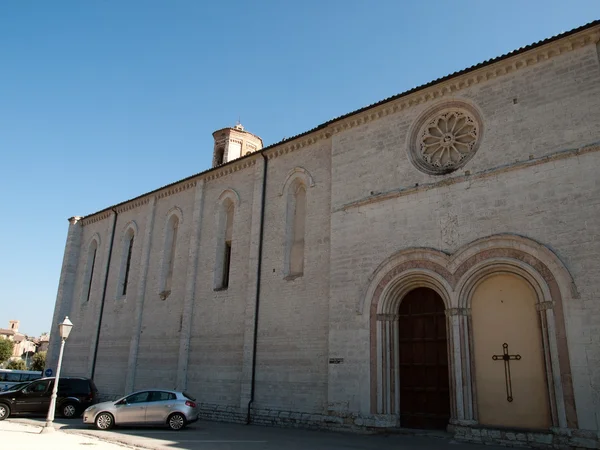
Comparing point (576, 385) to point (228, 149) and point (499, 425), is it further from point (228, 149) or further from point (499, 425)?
point (228, 149)

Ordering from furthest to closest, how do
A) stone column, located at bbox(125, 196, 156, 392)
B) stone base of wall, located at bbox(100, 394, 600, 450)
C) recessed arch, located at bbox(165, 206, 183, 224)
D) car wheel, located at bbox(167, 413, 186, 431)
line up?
recessed arch, located at bbox(165, 206, 183, 224) < stone column, located at bbox(125, 196, 156, 392) < car wheel, located at bbox(167, 413, 186, 431) < stone base of wall, located at bbox(100, 394, 600, 450)

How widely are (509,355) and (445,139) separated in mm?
6142

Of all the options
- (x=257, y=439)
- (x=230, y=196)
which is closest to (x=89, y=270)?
(x=230, y=196)

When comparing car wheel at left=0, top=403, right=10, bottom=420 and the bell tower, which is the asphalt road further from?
the bell tower

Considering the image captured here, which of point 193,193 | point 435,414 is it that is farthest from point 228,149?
point 435,414

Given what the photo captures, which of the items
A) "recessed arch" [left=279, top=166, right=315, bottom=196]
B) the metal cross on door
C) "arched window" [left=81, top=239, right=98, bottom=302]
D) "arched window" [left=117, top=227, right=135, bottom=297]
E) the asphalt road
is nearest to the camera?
the asphalt road

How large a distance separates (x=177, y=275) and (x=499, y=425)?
1444cm

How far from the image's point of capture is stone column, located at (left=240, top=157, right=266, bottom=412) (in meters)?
17.0

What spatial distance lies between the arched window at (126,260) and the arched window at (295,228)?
10636 millimetres

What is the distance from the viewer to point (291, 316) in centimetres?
1655

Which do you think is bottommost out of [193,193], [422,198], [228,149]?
[422,198]

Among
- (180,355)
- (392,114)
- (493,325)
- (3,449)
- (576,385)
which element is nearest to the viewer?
(3,449)

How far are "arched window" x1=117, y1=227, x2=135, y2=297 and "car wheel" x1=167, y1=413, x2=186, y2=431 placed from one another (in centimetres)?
1124

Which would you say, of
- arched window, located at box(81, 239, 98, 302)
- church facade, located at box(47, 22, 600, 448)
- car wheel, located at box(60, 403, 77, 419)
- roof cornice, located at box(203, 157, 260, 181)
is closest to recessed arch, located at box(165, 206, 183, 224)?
roof cornice, located at box(203, 157, 260, 181)
